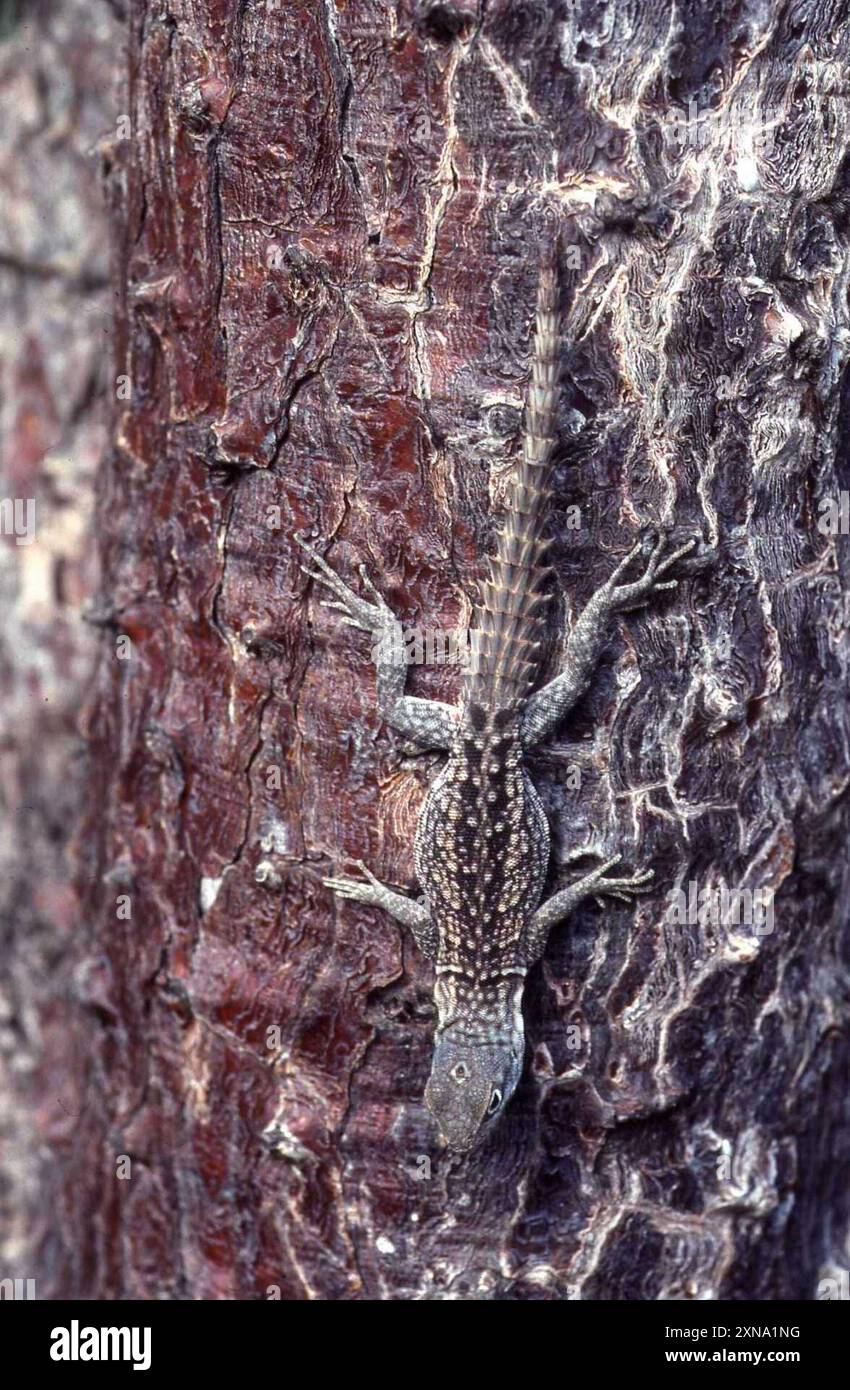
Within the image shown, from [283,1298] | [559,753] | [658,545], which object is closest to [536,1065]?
[559,753]
